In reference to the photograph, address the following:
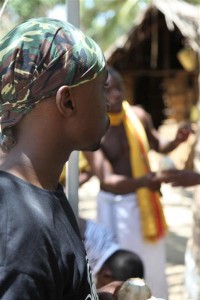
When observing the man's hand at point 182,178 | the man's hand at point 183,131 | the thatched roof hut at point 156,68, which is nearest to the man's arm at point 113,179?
the man's hand at point 182,178

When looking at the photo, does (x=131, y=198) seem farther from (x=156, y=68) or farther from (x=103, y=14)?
(x=103, y=14)

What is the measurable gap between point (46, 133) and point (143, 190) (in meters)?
2.18

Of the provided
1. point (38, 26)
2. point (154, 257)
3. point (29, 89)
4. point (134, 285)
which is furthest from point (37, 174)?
point (154, 257)

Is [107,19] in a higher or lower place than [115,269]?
lower

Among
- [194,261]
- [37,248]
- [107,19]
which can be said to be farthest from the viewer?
[107,19]

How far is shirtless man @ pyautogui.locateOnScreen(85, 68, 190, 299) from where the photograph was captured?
128 inches

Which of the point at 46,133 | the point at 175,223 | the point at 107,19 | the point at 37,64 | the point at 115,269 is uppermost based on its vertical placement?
the point at 37,64

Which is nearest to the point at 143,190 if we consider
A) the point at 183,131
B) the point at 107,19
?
the point at 183,131

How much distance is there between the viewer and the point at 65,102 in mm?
1140

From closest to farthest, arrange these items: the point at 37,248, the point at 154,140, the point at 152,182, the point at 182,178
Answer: the point at 37,248 → the point at 182,178 → the point at 152,182 → the point at 154,140

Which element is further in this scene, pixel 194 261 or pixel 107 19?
pixel 107 19

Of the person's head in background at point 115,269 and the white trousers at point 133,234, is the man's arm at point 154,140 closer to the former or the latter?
the white trousers at point 133,234

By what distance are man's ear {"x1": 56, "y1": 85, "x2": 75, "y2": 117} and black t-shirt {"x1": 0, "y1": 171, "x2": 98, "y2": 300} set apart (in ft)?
0.58

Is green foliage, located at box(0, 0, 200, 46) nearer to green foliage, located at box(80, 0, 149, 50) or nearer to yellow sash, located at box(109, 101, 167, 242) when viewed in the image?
green foliage, located at box(80, 0, 149, 50)
